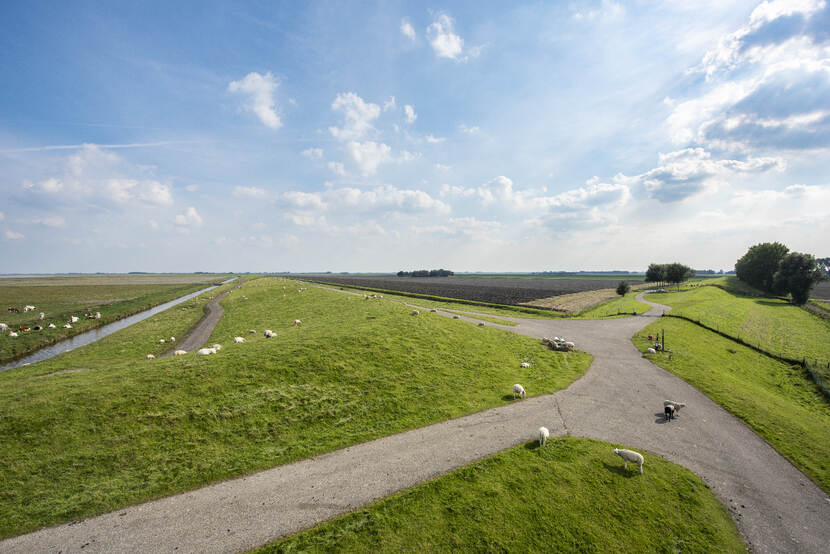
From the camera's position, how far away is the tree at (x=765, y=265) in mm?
85137

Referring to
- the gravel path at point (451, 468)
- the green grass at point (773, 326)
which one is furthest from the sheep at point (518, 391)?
the green grass at point (773, 326)

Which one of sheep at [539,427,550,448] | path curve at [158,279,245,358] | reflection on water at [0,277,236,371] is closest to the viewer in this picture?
sheep at [539,427,550,448]

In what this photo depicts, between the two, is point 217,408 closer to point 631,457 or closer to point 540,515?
point 540,515

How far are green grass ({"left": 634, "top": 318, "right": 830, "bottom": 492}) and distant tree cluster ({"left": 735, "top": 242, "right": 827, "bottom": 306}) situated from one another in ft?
205

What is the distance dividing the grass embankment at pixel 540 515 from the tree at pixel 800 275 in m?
100

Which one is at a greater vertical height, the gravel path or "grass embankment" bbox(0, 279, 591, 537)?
"grass embankment" bbox(0, 279, 591, 537)

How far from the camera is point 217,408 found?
14.5 m

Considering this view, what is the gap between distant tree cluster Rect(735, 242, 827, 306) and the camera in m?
69.9

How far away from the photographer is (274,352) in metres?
19.6

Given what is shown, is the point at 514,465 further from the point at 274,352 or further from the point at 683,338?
the point at 683,338

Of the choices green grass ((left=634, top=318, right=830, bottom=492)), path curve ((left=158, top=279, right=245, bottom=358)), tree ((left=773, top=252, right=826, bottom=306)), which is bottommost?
green grass ((left=634, top=318, right=830, bottom=492))

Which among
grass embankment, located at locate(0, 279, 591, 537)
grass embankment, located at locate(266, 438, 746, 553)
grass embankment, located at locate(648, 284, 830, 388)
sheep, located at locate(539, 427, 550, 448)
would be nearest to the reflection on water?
grass embankment, located at locate(0, 279, 591, 537)

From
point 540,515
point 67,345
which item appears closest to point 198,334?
point 67,345

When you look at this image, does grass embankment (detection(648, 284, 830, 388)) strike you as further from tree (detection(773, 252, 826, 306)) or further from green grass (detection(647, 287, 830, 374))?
tree (detection(773, 252, 826, 306))
